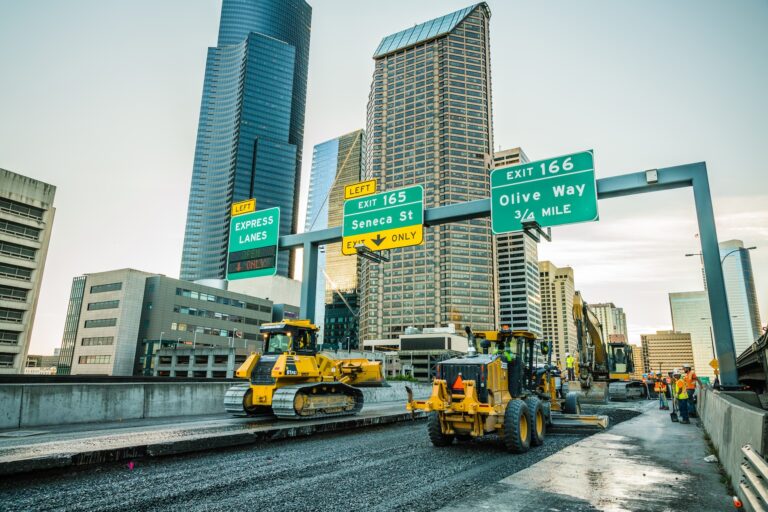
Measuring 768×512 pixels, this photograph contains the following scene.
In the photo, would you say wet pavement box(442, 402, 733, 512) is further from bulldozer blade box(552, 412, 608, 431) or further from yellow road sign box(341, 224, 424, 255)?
yellow road sign box(341, 224, 424, 255)

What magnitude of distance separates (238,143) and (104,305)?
321 feet

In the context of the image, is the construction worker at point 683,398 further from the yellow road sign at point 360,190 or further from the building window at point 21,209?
the building window at point 21,209

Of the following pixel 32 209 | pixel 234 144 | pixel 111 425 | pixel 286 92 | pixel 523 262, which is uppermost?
pixel 286 92

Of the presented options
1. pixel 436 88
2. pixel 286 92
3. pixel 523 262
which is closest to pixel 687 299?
pixel 523 262

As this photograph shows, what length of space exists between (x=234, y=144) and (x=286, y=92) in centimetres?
3434

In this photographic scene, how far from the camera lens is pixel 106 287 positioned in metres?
90.4

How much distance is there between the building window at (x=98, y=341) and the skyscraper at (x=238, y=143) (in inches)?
2839

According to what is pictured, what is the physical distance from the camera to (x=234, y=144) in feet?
566

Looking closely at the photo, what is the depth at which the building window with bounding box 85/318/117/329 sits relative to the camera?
87812 mm

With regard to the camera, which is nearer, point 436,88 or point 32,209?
point 32,209

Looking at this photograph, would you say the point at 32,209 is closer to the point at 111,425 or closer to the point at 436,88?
the point at 111,425

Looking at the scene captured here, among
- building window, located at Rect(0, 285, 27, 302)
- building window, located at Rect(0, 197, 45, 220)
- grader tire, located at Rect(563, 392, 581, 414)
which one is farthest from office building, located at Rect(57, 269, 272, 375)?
grader tire, located at Rect(563, 392, 581, 414)

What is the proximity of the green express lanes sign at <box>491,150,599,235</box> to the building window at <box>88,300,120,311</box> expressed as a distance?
93527 mm

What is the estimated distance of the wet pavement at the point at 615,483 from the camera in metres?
5.45
